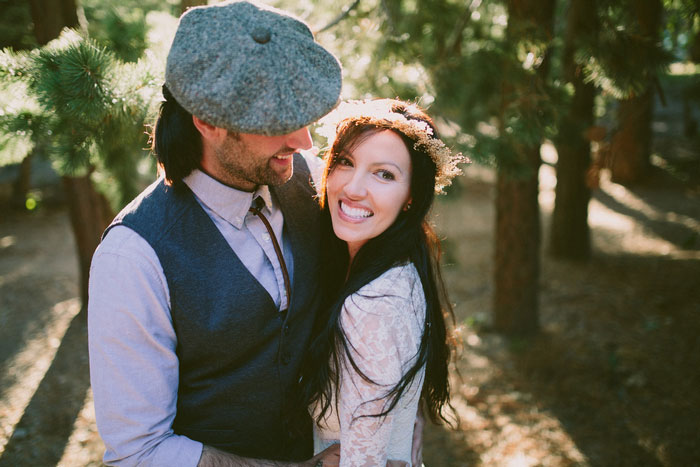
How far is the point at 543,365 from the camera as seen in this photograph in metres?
4.16

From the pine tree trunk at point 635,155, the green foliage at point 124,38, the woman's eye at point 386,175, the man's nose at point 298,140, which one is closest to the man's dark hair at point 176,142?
the man's nose at point 298,140

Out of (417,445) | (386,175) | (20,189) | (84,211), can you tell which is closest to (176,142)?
(386,175)

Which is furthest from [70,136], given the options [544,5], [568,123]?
[568,123]

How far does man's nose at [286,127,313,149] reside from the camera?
4.75 ft

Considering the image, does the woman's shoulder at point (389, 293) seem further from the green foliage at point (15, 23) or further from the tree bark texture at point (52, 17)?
the green foliage at point (15, 23)

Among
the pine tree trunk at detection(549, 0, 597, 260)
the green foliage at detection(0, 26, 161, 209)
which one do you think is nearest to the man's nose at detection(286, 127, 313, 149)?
the green foliage at detection(0, 26, 161, 209)

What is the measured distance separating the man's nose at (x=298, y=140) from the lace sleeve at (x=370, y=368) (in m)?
0.51

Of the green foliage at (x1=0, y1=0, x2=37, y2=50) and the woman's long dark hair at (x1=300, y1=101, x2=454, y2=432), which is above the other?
the green foliage at (x1=0, y1=0, x2=37, y2=50)

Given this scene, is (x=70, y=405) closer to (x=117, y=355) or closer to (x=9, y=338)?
(x=9, y=338)

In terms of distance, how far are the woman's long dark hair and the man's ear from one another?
0.46 meters

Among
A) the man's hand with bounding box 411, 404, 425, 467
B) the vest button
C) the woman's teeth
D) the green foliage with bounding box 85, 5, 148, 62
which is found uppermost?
the green foliage with bounding box 85, 5, 148, 62

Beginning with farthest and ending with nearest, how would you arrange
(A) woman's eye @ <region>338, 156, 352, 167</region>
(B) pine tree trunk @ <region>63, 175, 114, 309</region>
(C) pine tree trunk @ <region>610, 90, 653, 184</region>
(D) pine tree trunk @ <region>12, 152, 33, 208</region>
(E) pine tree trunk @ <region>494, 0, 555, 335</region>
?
1. (C) pine tree trunk @ <region>610, 90, 653, 184</region>
2. (D) pine tree trunk @ <region>12, 152, 33, 208</region>
3. (B) pine tree trunk @ <region>63, 175, 114, 309</region>
4. (E) pine tree trunk @ <region>494, 0, 555, 335</region>
5. (A) woman's eye @ <region>338, 156, 352, 167</region>

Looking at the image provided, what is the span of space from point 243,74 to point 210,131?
0.24 metres

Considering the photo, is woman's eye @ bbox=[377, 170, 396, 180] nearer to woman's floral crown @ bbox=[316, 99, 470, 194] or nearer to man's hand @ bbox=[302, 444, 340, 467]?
woman's floral crown @ bbox=[316, 99, 470, 194]
